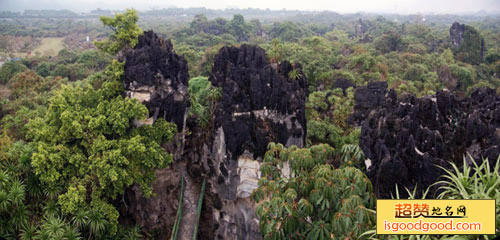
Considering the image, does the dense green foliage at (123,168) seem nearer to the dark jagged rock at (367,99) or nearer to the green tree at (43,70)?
the dark jagged rock at (367,99)

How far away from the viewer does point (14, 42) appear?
58469 mm

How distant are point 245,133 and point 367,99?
32.2ft

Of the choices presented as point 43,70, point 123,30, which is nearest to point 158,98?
point 123,30

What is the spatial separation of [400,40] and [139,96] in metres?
43.4

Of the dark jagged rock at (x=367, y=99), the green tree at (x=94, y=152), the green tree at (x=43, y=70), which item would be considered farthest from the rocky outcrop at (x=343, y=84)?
the green tree at (x=43, y=70)

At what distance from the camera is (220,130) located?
11.9 metres

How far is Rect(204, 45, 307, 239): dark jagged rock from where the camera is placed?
38.1ft

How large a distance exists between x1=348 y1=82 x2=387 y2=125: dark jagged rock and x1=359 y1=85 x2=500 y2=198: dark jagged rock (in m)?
6.86

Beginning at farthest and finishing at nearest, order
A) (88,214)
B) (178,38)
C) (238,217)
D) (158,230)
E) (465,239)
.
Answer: (178,38) < (158,230) < (238,217) < (88,214) < (465,239)

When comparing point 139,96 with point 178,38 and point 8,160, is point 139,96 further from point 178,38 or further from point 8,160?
Result: point 178,38

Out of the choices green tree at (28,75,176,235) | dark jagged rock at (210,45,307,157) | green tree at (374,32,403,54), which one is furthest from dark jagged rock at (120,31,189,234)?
green tree at (374,32,403,54)

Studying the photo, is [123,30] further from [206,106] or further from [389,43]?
[389,43]

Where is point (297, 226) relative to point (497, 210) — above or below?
below

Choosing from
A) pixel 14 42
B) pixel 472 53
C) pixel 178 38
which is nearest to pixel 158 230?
pixel 472 53
